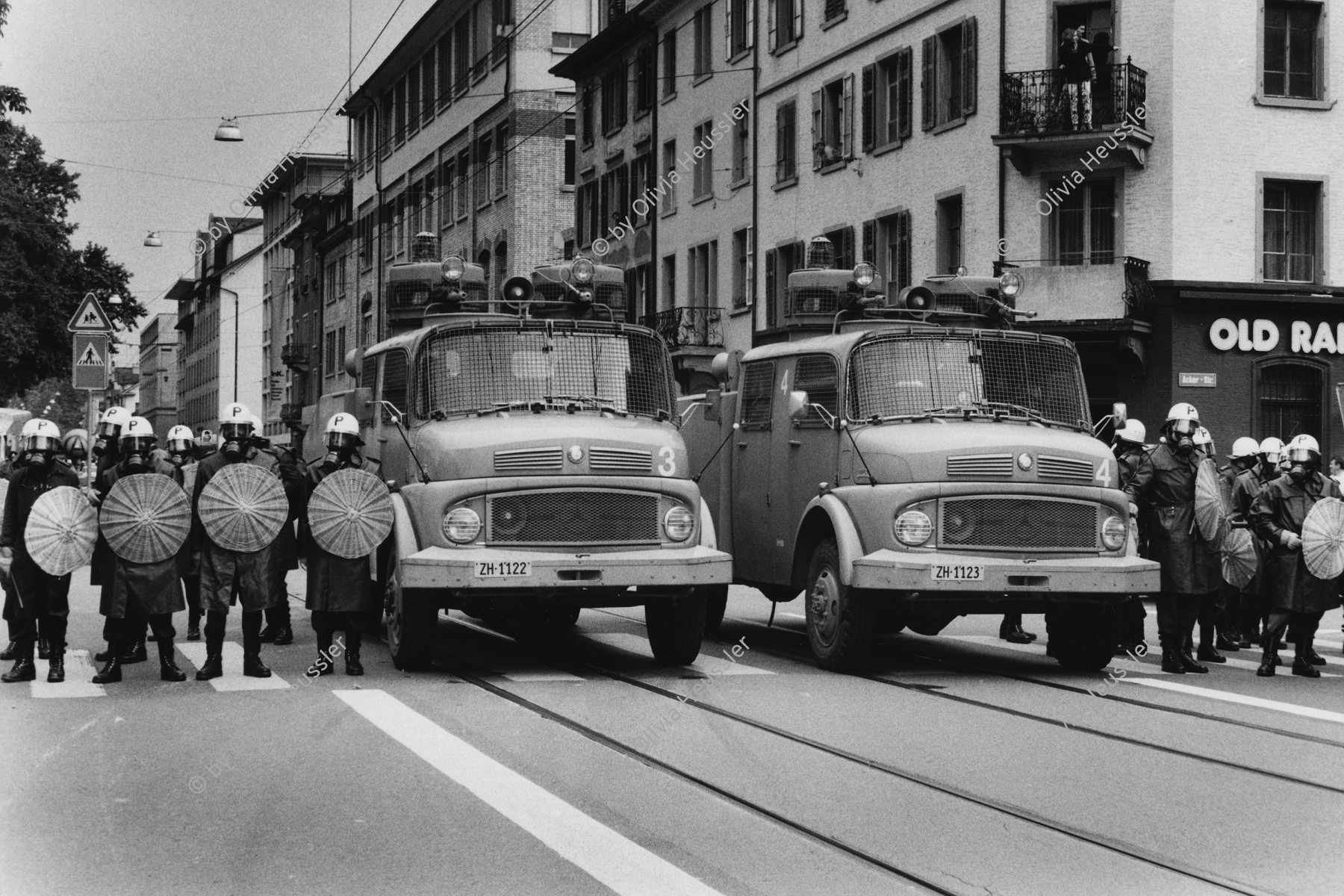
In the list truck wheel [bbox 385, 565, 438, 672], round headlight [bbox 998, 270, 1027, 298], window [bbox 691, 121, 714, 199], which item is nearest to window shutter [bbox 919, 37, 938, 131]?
window [bbox 691, 121, 714, 199]

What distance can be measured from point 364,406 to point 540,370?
1.94 meters

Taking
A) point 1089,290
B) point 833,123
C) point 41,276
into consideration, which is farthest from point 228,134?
point 1089,290

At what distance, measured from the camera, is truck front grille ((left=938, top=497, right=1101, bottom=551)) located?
1288 cm

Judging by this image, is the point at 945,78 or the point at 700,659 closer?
the point at 700,659

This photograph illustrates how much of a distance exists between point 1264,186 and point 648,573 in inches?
888

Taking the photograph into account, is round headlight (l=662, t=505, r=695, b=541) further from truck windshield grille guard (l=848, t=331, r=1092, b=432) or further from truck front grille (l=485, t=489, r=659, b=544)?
truck windshield grille guard (l=848, t=331, r=1092, b=432)

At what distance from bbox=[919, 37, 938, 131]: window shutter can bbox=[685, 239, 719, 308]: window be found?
34.7ft

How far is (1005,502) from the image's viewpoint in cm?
1292

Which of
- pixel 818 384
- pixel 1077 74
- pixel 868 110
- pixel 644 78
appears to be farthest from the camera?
pixel 644 78

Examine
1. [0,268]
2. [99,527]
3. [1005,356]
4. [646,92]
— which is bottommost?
[99,527]

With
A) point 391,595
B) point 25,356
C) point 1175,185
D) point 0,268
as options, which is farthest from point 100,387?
point 25,356

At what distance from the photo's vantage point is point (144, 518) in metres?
12.2

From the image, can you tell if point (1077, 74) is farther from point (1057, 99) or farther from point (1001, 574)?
point (1001, 574)

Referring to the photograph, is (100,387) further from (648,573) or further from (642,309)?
(642,309)
